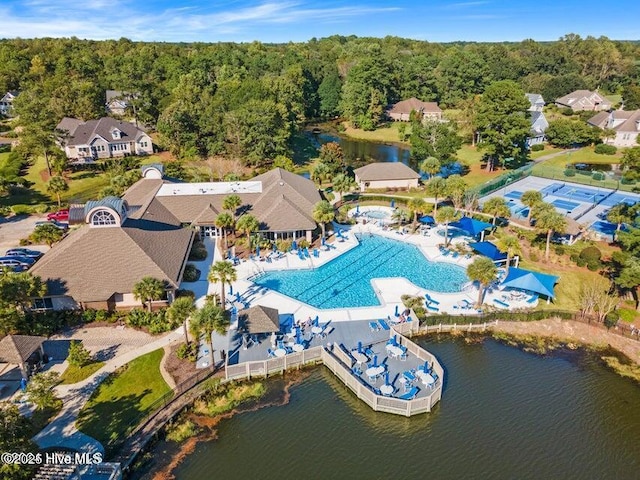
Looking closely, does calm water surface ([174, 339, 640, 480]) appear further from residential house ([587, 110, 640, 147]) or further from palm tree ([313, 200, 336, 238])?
residential house ([587, 110, 640, 147])

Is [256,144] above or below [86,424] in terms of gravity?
above

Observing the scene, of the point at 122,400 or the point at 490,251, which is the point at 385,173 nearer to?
the point at 490,251

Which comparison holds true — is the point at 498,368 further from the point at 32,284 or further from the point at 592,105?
the point at 592,105

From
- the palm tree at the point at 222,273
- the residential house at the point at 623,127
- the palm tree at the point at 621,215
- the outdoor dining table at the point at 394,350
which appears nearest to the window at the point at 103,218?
the palm tree at the point at 222,273

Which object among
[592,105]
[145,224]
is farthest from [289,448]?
[592,105]

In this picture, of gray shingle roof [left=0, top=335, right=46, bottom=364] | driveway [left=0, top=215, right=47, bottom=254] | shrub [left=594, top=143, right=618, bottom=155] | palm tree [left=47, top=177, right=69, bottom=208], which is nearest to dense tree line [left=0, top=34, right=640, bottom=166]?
palm tree [left=47, top=177, right=69, bottom=208]

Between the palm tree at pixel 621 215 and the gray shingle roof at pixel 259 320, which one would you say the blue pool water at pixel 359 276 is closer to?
the gray shingle roof at pixel 259 320

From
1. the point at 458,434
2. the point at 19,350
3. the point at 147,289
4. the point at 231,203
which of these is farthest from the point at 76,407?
the point at 231,203
